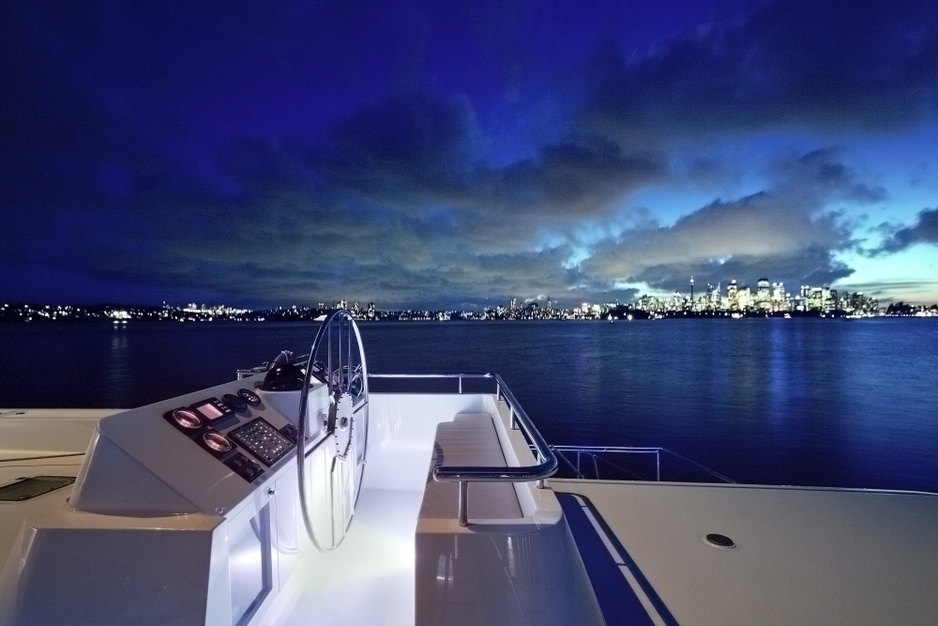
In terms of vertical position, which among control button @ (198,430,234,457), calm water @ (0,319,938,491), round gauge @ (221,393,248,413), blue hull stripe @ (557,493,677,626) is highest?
round gauge @ (221,393,248,413)

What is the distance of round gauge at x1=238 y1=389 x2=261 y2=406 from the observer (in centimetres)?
215

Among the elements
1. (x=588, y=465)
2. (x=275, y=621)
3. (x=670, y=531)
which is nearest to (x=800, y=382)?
(x=588, y=465)

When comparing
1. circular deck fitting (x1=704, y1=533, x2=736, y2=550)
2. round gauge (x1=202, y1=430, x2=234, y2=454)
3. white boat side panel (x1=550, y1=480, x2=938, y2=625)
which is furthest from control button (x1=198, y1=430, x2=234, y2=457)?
circular deck fitting (x1=704, y1=533, x2=736, y2=550)

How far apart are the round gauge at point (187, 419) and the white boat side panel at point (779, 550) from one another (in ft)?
6.15

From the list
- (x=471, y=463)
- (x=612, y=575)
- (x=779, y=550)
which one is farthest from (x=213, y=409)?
(x=779, y=550)

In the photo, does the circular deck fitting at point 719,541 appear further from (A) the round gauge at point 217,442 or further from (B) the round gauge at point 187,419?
(B) the round gauge at point 187,419

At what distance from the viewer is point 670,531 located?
2518 mm

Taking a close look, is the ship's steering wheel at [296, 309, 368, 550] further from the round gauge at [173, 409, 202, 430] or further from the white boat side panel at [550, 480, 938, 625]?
the white boat side panel at [550, 480, 938, 625]

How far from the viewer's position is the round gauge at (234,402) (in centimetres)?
201

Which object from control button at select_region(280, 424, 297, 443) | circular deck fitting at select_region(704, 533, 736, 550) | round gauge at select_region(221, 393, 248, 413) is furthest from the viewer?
circular deck fitting at select_region(704, 533, 736, 550)

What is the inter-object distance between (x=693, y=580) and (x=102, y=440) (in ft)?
7.37

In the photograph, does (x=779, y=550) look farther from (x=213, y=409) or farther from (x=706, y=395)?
(x=706, y=395)

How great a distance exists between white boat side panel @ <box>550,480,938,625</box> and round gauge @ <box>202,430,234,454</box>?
5.74ft

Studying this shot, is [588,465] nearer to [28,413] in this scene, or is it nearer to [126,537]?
[28,413]
